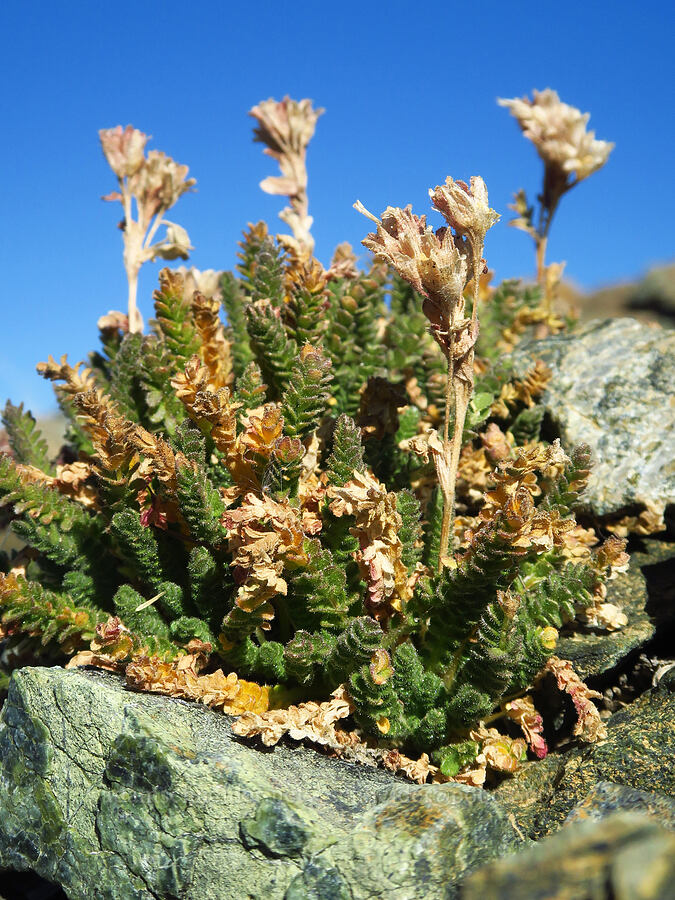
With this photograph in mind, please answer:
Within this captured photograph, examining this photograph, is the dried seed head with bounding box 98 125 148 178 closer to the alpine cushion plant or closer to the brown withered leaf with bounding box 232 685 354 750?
the alpine cushion plant

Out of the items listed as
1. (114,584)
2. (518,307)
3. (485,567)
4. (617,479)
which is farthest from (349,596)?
(518,307)

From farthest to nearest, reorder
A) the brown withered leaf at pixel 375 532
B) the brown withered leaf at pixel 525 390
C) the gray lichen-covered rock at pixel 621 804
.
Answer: the brown withered leaf at pixel 525 390, the brown withered leaf at pixel 375 532, the gray lichen-covered rock at pixel 621 804

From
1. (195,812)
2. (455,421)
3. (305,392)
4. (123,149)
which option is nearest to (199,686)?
(195,812)

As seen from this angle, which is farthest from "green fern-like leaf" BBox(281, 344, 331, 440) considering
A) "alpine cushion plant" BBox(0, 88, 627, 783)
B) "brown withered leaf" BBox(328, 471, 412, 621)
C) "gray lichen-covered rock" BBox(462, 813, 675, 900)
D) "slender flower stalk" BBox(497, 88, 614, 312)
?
"slender flower stalk" BBox(497, 88, 614, 312)

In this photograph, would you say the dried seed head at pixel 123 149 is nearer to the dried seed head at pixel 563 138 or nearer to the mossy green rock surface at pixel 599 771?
the dried seed head at pixel 563 138

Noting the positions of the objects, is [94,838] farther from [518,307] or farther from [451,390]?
[518,307]

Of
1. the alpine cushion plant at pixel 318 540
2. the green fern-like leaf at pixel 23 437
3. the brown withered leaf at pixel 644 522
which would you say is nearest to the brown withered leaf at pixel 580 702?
the alpine cushion plant at pixel 318 540

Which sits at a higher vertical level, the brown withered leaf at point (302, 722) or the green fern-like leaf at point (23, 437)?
the green fern-like leaf at point (23, 437)
